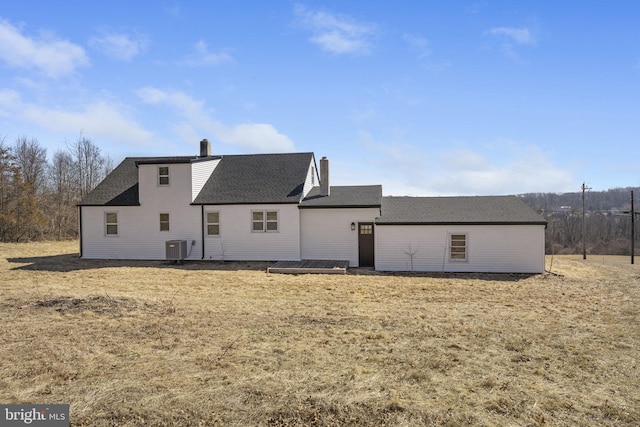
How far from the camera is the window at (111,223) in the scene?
22.0 metres

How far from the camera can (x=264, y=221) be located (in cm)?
2072

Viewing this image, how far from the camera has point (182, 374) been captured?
20.7 ft

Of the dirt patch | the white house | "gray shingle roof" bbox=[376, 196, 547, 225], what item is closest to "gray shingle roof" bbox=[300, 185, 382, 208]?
the white house

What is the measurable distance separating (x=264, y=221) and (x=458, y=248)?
9.30 m

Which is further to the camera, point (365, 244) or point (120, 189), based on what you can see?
point (120, 189)

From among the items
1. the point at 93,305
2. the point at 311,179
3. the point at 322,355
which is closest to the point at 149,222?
the point at 311,179

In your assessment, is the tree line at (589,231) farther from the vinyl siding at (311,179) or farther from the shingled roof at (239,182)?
the shingled roof at (239,182)

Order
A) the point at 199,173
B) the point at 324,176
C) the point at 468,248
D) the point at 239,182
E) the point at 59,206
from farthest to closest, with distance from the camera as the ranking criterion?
the point at 59,206
the point at 239,182
the point at 199,173
the point at 324,176
the point at 468,248

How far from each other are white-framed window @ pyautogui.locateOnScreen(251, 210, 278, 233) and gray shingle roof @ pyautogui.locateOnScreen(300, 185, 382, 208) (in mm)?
1634

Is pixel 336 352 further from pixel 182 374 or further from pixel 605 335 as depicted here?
pixel 605 335

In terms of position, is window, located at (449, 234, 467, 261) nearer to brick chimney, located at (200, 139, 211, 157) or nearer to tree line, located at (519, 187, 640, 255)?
brick chimney, located at (200, 139, 211, 157)

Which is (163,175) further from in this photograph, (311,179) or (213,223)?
(311,179)

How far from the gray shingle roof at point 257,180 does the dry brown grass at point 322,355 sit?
759 cm

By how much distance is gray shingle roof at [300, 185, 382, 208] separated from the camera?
19.7 metres
